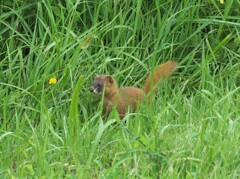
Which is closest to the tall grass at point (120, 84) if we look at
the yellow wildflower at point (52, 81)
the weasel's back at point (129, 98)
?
the yellow wildflower at point (52, 81)

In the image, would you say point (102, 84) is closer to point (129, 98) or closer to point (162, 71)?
point (129, 98)

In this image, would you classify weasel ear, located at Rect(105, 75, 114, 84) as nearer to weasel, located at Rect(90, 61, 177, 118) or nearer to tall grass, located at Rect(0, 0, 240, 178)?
weasel, located at Rect(90, 61, 177, 118)

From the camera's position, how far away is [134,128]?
13.8 ft

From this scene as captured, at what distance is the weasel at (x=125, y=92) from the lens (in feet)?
15.8

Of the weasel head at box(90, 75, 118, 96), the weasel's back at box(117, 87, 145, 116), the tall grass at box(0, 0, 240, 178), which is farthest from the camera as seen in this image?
the weasel's back at box(117, 87, 145, 116)

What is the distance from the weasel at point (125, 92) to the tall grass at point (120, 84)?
8 cm

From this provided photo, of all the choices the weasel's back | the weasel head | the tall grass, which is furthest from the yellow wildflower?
the weasel's back

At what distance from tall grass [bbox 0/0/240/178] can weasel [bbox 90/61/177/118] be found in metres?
0.08

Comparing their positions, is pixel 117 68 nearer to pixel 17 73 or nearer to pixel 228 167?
pixel 17 73

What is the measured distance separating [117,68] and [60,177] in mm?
→ 1568

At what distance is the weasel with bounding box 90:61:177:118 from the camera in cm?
481

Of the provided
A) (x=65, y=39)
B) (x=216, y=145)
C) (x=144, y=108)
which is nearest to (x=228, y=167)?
(x=216, y=145)

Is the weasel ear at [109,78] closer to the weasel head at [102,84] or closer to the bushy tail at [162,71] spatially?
the weasel head at [102,84]

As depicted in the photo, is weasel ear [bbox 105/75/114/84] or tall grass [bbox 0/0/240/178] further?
weasel ear [bbox 105/75/114/84]
